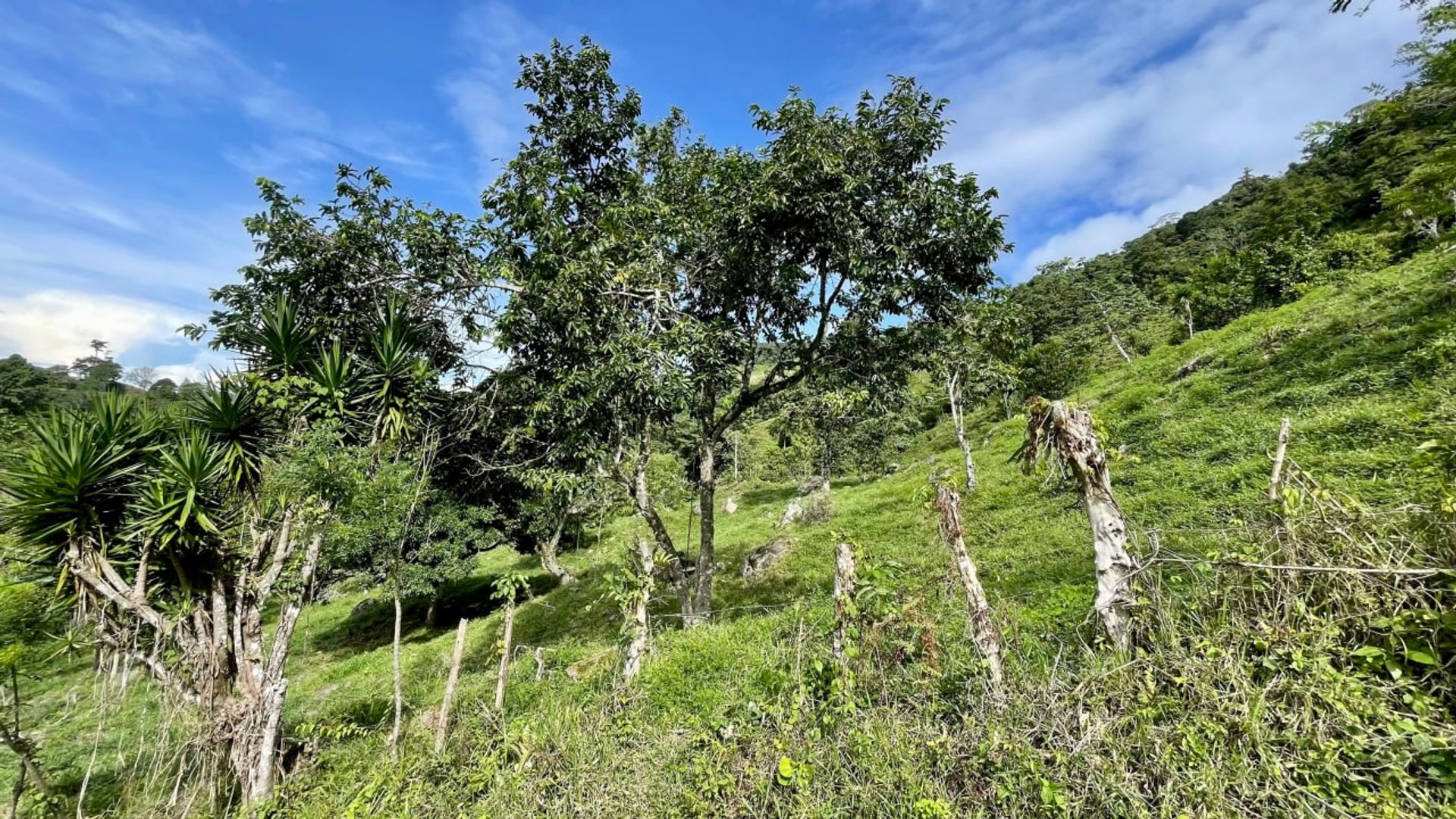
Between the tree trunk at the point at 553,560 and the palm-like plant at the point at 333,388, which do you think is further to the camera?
the tree trunk at the point at 553,560

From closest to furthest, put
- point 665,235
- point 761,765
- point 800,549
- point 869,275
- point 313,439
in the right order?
point 761,765
point 313,439
point 869,275
point 665,235
point 800,549

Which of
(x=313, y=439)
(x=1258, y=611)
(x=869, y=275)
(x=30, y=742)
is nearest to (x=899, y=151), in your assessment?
(x=869, y=275)

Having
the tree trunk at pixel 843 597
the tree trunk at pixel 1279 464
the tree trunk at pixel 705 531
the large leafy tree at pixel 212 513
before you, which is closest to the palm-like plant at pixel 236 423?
the large leafy tree at pixel 212 513

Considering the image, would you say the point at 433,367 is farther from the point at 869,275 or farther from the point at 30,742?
the point at 869,275

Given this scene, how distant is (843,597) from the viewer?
4.79 m

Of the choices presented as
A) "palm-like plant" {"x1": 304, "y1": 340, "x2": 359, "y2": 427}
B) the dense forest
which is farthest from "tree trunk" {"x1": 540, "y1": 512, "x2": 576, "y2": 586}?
"palm-like plant" {"x1": 304, "y1": 340, "x2": 359, "y2": 427}

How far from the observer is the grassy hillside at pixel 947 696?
326cm

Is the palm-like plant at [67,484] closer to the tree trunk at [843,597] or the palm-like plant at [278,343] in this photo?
the palm-like plant at [278,343]

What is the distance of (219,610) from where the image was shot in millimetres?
6750

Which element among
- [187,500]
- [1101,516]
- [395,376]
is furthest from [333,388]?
[1101,516]

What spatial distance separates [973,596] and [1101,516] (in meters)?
1.17

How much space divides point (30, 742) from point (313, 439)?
4.33 metres

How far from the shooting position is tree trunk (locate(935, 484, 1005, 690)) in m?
4.13

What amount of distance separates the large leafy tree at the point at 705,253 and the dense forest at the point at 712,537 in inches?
3.0
